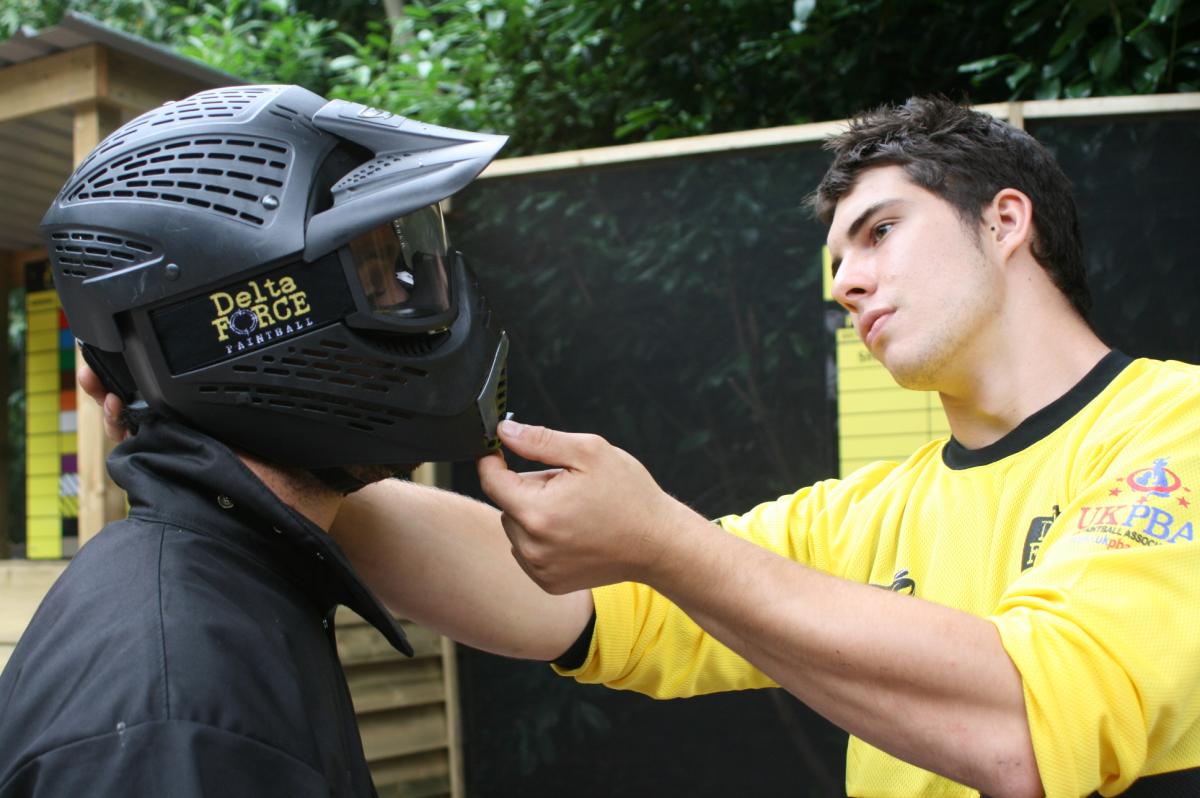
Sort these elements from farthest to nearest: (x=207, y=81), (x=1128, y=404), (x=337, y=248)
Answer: (x=207, y=81)
(x=1128, y=404)
(x=337, y=248)

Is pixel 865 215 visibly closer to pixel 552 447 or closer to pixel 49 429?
pixel 552 447

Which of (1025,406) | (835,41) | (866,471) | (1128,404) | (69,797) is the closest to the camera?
(69,797)

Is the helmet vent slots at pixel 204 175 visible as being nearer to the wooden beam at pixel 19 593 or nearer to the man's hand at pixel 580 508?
the man's hand at pixel 580 508

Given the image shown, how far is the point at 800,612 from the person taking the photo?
1.65m

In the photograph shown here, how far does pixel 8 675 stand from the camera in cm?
142

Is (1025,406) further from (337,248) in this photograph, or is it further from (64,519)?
(64,519)

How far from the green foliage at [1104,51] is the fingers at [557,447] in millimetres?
2940

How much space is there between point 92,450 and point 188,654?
261 cm

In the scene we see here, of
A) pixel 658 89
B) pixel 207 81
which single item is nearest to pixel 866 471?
pixel 207 81

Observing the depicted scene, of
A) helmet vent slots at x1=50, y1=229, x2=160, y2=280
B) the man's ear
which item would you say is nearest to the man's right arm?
helmet vent slots at x1=50, y1=229, x2=160, y2=280

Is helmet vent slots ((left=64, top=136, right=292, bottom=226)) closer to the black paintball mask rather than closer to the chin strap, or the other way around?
the black paintball mask

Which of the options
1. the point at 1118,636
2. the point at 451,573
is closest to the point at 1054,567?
the point at 1118,636

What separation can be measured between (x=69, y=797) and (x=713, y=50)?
4452 millimetres

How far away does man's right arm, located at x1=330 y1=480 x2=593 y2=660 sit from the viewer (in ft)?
6.89
